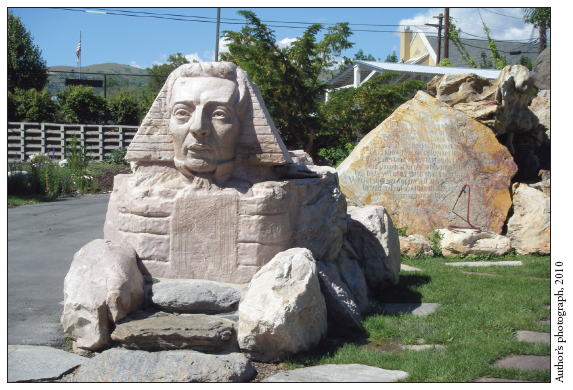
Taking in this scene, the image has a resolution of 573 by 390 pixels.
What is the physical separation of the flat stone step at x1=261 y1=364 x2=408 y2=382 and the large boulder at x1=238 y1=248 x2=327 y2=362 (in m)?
0.25

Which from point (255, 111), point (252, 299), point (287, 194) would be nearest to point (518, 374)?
point (252, 299)

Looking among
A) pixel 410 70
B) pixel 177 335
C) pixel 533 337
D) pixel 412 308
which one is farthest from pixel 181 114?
pixel 410 70

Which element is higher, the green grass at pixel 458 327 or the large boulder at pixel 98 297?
the large boulder at pixel 98 297

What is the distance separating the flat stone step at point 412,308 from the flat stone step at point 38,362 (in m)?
2.76

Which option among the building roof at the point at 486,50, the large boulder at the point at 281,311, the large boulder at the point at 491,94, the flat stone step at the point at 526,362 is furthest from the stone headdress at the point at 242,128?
the building roof at the point at 486,50

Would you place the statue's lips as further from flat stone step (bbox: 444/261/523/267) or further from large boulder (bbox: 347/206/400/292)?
flat stone step (bbox: 444/261/523/267)

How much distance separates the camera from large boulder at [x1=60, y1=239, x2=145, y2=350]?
3.75 metres

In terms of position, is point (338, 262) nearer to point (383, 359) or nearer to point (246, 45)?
point (383, 359)

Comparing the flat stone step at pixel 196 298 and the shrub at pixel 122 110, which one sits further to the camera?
the shrub at pixel 122 110

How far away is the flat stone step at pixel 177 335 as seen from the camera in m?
3.60

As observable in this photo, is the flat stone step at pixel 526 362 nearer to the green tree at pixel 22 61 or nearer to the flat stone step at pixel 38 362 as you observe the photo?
the flat stone step at pixel 38 362

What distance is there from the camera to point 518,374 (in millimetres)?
3326

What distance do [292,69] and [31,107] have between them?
13139 millimetres

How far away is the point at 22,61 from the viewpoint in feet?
83.3
